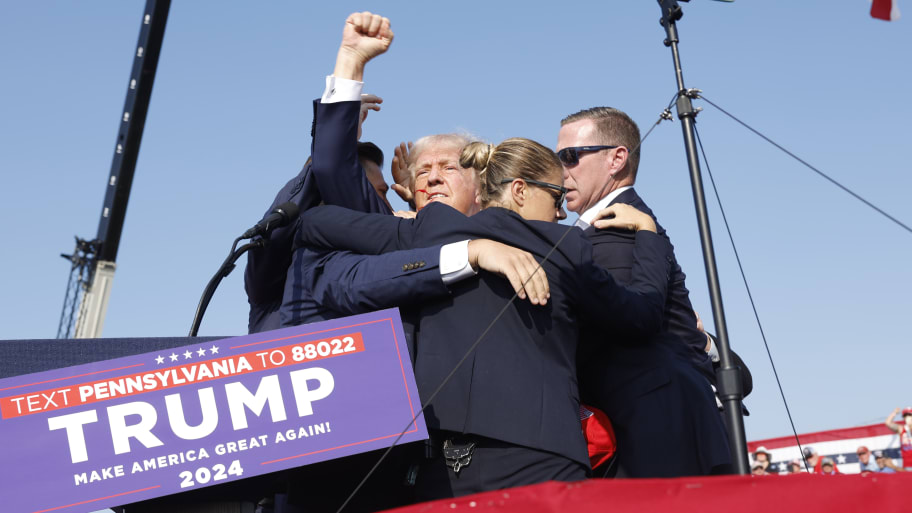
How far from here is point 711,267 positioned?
7.26 ft

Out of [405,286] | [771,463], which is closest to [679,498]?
[405,286]

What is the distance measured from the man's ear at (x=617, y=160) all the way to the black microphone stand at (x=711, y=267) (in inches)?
33.0

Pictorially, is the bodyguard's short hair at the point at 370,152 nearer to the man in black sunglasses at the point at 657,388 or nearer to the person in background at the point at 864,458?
the man in black sunglasses at the point at 657,388

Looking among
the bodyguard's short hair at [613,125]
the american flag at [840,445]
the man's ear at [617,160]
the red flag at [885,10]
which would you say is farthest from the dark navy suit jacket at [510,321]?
the american flag at [840,445]

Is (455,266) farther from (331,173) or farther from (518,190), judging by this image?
(331,173)

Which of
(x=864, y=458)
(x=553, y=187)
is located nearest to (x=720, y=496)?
(x=553, y=187)

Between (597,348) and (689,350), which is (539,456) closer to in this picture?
(597,348)

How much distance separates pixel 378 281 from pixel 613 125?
1.55 m

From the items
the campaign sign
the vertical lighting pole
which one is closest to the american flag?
the campaign sign

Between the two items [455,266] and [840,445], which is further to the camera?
[840,445]

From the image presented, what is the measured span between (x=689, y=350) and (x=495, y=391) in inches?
33.3

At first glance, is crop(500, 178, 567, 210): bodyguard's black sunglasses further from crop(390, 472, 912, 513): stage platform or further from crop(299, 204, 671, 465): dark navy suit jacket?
crop(390, 472, 912, 513): stage platform

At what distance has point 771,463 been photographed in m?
12.0

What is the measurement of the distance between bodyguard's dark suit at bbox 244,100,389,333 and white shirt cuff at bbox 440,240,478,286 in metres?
0.51
